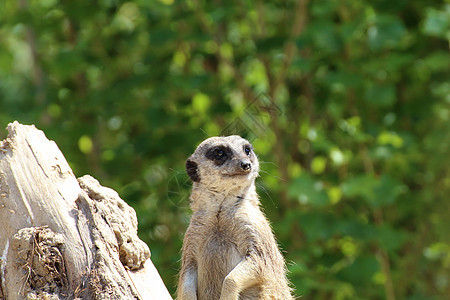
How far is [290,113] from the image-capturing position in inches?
336

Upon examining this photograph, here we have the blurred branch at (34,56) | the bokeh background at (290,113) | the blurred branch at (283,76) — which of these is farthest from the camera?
the blurred branch at (34,56)

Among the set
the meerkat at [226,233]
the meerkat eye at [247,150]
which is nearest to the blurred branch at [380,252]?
the meerkat eye at [247,150]

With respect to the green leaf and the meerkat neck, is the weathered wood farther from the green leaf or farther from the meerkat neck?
the green leaf

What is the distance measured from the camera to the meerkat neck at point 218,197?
4.06 metres

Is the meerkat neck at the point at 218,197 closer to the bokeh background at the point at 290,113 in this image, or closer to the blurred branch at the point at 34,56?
the bokeh background at the point at 290,113

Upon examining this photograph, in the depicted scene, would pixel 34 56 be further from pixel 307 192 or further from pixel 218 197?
pixel 218 197

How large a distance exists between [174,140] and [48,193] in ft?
13.7

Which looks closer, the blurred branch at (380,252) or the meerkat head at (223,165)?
the meerkat head at (223,165)

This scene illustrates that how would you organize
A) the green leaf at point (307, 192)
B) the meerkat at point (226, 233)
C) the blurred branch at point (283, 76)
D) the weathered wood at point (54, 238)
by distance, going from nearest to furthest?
the weathered wood at point (54, 238) → the meerkat at point (226, 233) → the green leaf at point (307, 192) → the blurred branch at point (283, 76)

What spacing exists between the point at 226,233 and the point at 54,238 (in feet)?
3.74

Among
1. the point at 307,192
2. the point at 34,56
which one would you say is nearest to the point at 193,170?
the point at 307,192

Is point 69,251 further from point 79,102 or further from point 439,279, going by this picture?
→ point 439,279

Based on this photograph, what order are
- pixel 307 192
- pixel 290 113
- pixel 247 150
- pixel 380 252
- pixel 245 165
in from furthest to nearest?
1. pixel 290 113
2. pixel 380 252
3. pixel 307 192
4. pixel 247 150
5. pixel 245 165

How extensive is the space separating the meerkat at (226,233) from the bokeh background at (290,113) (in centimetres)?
238
